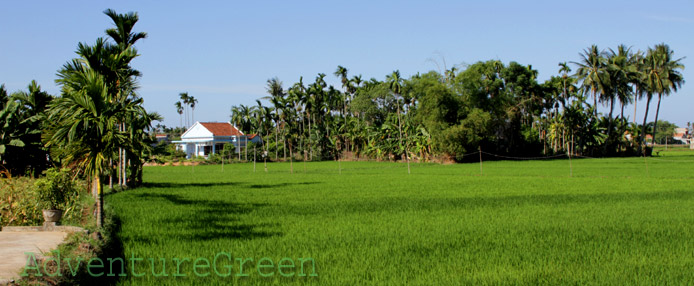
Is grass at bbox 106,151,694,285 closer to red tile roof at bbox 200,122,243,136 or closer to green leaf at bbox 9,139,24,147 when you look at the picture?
green leaf at bbox 9,139,24,147

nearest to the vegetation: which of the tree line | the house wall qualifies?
the tree line

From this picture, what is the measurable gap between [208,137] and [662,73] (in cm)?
5260

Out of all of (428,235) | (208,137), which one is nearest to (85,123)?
(428,235)

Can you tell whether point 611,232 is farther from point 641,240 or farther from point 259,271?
point 259,271

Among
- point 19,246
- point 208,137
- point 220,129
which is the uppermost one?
point 220,129

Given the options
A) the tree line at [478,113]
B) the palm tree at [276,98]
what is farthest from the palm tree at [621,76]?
the palm tree at [276,98]

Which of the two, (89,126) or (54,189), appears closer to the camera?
(89,126)

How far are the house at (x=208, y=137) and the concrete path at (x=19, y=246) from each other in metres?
58.3

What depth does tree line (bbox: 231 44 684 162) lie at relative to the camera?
171 feet

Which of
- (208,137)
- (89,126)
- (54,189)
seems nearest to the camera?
(89,126)

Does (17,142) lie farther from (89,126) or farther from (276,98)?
(276,98)

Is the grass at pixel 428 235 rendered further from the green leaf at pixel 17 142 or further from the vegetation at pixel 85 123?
the green leaf at pixel 17 142

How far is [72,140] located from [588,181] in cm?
2087

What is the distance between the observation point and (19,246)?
8.34 m
